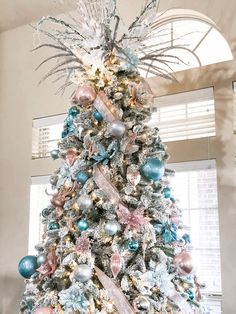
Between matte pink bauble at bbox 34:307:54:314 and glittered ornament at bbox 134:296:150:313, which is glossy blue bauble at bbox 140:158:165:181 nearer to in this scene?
glittered ornament at bbox 134:296:150:313

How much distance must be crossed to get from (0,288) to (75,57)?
8.21 feet

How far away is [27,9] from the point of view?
3785 millimetres

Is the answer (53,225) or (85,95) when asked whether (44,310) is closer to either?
(53,225)

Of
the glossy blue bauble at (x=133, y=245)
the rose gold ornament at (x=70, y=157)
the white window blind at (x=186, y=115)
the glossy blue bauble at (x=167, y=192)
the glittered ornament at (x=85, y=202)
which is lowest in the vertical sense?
the glossy blue bauble at (x=133, y=245)

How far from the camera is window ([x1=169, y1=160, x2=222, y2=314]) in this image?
9.14ft

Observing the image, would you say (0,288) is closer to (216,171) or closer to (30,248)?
(30,248)

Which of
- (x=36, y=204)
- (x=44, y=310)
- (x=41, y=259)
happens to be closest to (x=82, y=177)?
(x=41, y=259)

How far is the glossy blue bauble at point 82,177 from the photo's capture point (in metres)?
1.87

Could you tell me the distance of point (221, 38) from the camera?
125 inches

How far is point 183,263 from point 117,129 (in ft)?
2.41

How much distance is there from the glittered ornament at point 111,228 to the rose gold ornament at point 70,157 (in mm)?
412

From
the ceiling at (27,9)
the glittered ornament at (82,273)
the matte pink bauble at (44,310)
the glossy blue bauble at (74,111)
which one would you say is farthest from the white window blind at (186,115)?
the matte pink bauble at (44,310)

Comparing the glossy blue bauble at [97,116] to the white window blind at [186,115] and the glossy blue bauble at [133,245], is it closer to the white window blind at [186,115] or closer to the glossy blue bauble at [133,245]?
the glossy blue bauble at [133,245]

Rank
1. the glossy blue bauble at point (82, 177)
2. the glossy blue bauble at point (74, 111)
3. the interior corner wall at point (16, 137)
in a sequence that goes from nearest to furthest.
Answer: the glossy blue bauble at point (82, 177), the glossy blue bauble at point (74, 111), the interior corner wall at point (16, 137)
